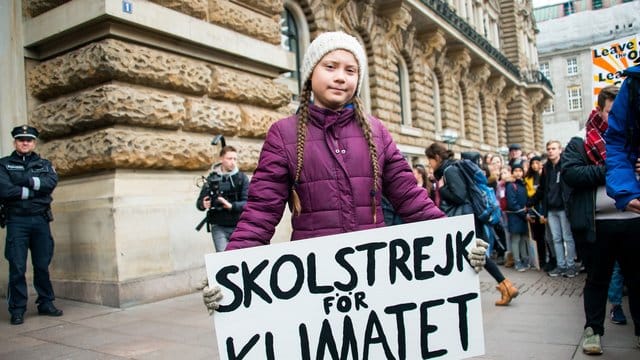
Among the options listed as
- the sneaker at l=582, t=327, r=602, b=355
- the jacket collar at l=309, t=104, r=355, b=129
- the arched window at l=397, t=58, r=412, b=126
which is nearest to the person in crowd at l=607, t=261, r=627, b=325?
the sneaker at l=582, t=327, r=602, b=355

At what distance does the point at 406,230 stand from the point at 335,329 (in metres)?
0.48

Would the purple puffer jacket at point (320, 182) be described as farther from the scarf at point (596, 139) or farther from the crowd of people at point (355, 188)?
the scarf at point (596, 139)

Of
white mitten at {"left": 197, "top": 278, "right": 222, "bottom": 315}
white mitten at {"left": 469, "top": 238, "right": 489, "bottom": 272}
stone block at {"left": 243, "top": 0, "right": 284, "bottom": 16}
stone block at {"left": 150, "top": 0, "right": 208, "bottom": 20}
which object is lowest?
white mitten at {"left": 197, "top": 278, "right": 222, "bottom": 315}

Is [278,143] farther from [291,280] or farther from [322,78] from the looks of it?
[291,280]

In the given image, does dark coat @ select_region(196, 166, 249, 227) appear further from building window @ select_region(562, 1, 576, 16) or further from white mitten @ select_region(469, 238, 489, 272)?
building window @ select_region(562, 1, 576, 16)

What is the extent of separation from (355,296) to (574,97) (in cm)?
6742

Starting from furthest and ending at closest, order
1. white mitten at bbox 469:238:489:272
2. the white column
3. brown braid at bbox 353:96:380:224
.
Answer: the white column, brown braid at bbox 353:96:380:224, white mitten at bbox 469:238:489:272

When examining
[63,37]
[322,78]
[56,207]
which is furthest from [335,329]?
[63,37]

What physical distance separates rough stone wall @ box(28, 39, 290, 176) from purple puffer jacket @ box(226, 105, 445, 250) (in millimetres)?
4006

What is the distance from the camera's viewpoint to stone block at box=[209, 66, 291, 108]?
7031 millimetres

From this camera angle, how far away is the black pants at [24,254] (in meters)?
5.10

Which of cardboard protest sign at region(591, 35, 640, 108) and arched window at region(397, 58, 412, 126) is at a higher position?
arched window at region(397, 58, 412, 126)

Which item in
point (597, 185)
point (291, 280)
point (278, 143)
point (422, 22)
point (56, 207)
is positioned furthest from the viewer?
point (422, 22)

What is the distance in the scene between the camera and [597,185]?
3801 millimetres
